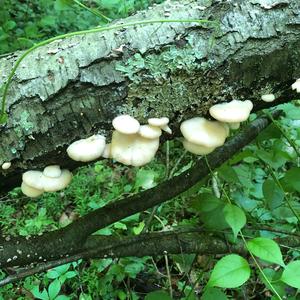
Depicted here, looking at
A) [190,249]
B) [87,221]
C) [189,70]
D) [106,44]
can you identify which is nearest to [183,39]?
[189,70]

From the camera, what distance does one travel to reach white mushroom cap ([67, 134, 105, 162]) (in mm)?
1292

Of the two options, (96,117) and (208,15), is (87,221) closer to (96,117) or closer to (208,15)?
(96,117)

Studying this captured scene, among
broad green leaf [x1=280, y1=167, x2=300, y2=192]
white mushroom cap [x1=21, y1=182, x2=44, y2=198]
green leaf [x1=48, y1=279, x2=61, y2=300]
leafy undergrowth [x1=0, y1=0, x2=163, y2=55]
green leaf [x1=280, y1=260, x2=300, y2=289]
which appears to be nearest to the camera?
green leaf [x1=280, y1=260, x2=300, y2=289]

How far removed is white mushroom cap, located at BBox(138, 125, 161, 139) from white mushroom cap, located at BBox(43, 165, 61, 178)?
292mm

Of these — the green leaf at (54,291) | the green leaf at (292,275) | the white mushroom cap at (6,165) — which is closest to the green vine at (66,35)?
the white mushroom cap at (6,165)

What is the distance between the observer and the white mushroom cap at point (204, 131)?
133 centimetres

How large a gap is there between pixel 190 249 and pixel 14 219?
67.6 inches

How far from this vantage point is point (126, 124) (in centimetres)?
125

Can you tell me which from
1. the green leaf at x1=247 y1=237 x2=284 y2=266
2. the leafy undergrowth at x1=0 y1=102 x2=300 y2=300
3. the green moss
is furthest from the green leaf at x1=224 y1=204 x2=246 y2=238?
the green moss

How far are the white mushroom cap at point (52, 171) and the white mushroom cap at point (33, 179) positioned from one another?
3 cm

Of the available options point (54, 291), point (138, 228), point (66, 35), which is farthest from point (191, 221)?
point (66, 35)

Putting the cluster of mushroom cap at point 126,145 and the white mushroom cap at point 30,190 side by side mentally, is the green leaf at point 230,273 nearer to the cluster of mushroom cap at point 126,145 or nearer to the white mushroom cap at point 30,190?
the cluster of mushroom cap at point 126,145

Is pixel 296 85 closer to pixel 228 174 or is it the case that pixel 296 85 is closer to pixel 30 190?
pixel 228 174

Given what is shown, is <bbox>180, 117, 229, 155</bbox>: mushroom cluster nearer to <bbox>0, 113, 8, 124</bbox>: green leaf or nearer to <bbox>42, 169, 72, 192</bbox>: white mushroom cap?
<bbox>42, 169, 72, 192</bbox>: white mushroom cap
